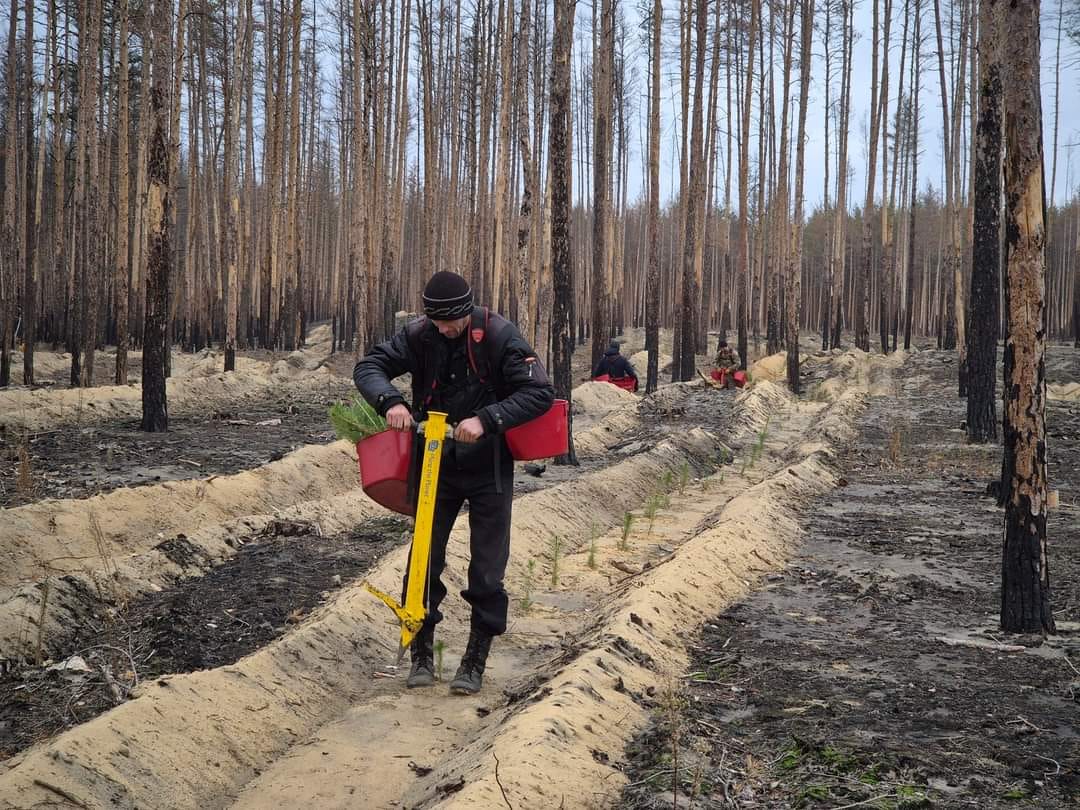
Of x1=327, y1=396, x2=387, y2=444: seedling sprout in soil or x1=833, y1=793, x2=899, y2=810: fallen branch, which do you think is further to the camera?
x1=327, y1=396, x2=387, y2=444: seedling sprout in soil

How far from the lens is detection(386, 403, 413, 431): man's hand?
4.14 metres

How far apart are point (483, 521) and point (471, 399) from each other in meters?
0.53

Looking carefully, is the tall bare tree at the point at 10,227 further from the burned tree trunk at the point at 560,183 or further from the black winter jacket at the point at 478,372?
the black winter jacket at the point at 478,372

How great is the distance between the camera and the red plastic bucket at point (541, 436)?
432 cm

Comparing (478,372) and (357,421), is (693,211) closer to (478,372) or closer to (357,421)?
(357,421)

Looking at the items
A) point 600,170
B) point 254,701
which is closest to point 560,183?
point 600,170

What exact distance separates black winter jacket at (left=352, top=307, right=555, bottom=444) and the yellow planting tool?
18 cm

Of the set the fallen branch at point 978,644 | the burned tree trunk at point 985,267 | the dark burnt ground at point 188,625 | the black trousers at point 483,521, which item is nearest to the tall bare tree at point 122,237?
the dark burnt ground at point 188,625

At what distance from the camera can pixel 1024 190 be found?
502 centimetres

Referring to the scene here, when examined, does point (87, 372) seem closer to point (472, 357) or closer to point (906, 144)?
point (472, 357)

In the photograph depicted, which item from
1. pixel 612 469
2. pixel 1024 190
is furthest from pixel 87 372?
pixel 1024 190

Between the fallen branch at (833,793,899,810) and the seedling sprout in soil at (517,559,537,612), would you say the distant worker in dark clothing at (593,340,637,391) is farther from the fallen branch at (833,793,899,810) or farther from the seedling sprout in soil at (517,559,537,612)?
the fallen branch at (833,793,899,810)

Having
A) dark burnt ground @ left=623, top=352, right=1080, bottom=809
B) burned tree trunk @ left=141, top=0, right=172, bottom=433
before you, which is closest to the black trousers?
dark burnt ground @ left=623, top=352, right=1080, bottom=809

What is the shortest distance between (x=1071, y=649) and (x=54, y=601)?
5.14m
